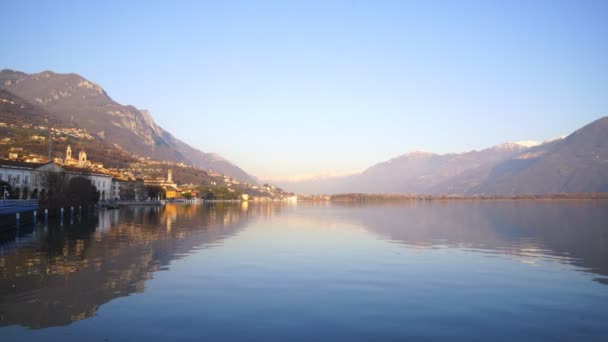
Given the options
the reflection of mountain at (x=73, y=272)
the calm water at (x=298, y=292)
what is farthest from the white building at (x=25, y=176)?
the calm water at (x=298, y=292)

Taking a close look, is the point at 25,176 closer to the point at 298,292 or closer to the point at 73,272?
the point at 73,272

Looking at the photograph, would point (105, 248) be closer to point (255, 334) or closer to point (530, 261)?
point (255, 334)

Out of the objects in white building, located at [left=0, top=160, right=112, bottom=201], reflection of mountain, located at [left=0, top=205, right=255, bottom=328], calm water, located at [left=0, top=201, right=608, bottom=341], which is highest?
white building, located at [left=0, top=160, right=112, bottom=201]

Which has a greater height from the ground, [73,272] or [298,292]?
[73,272]

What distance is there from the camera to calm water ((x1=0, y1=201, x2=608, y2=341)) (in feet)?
45.0

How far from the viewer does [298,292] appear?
62.2ft

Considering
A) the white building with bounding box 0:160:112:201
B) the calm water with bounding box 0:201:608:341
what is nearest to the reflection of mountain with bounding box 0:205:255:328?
the calm water with bounding box 0:201:608:341

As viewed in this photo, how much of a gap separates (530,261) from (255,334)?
20.4 m

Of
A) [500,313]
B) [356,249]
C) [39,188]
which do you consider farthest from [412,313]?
[39,188]

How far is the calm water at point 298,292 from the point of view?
13711 mm

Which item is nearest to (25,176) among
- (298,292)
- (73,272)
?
(73,272)

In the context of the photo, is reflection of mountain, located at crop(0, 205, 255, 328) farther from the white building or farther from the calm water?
the white building

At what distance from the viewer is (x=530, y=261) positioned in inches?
1094

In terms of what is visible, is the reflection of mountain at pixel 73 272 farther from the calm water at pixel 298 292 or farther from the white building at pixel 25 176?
the white building at pixel 25 176
